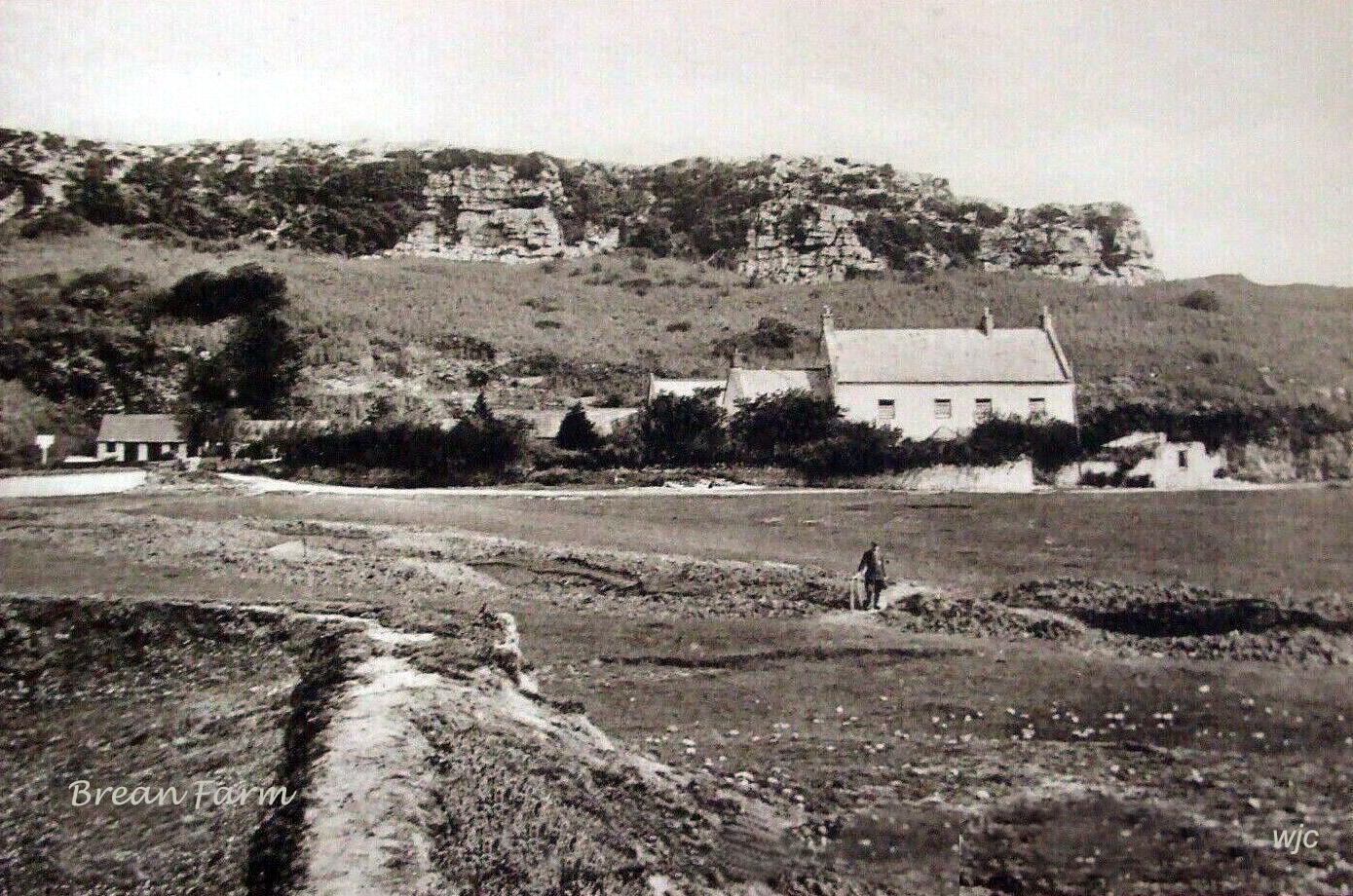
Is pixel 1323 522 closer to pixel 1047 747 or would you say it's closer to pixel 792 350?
pixel 1047 747

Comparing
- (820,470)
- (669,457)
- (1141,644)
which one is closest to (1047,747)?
(1141,644)

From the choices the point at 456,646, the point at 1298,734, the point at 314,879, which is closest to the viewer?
the point at 314,879

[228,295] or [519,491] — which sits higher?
[228,295]

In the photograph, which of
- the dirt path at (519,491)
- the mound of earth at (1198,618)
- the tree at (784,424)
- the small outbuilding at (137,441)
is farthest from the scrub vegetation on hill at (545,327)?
the mound of earth at (1198,618)

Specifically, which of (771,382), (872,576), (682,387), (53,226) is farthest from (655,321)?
(53,226)

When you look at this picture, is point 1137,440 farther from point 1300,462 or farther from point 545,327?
point 545,327

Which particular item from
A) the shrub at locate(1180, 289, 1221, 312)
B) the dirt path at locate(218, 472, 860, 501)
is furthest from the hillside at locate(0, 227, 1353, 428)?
the dirt path at locate(218, 472, 860, 501)
